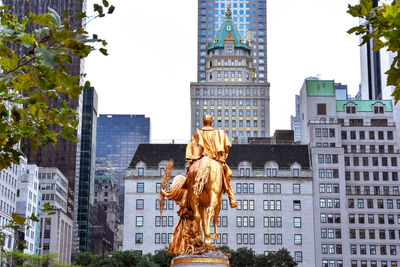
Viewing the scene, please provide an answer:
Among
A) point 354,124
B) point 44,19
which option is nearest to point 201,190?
point 44,19

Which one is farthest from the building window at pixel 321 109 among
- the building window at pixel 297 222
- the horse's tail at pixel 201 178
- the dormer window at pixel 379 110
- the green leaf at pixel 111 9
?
the green leaf at pixel 111 9

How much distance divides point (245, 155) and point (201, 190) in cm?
9625

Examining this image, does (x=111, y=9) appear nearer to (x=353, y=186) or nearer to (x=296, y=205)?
(x=296, y=205)

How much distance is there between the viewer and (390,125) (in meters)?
123

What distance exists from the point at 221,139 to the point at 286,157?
93646 mm

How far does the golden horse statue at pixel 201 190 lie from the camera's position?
25.5 metres

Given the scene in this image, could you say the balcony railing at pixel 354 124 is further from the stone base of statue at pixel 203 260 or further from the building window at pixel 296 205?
the stone base of statue at pixel 203 260

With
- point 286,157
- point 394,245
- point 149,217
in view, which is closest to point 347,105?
point 286,157

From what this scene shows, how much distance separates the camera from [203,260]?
24938 mm

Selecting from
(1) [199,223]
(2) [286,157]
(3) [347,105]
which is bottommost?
(1) [199,223]

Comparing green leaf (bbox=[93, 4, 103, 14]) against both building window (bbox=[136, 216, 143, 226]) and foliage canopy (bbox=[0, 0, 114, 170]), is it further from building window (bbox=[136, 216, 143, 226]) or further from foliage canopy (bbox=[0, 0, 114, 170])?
building window (bbox=[136, 216, 143, 226])

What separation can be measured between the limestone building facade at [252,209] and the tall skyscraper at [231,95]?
51.1 meters

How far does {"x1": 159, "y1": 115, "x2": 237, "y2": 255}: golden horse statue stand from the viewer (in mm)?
25453

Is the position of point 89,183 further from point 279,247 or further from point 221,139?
point 221,139
